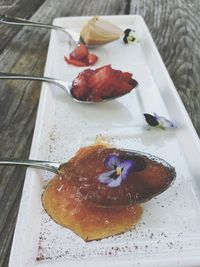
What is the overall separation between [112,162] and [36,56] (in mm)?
660

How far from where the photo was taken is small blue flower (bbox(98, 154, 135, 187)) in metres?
0.69

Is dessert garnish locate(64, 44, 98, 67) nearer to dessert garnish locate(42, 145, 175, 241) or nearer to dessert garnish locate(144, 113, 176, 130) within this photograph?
dessert garnish locate(144, 113, 176, 130)

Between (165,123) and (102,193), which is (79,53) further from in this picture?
(102,193)

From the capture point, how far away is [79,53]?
1.19 m

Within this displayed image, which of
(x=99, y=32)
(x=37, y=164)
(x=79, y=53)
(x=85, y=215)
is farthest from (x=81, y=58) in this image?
(x=85, y=215)

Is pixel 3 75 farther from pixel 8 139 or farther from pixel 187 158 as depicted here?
pixel 187 158

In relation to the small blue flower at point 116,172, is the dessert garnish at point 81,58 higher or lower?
lower

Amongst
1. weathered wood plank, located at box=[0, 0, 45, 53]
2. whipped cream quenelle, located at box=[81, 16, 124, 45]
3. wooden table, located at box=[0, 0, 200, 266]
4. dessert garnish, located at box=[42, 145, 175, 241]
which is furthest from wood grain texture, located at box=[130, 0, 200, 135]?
weathered wood plank, located at box=[0, 0, 45, 53]

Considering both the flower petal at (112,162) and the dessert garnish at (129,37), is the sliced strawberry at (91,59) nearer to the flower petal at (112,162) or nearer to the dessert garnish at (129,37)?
the dessert garnish at (129,37)

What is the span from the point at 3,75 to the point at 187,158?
531mm

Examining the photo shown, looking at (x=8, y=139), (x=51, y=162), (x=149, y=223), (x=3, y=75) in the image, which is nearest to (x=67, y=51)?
(x=3, y=75)

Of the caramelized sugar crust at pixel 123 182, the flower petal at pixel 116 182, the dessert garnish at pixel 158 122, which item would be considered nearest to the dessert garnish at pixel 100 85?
the dessert garnish at pixel 158 122

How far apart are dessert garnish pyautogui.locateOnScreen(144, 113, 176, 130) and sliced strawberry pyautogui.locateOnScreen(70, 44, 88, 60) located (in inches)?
13.9

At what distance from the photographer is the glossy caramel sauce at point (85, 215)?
663 millimetres
